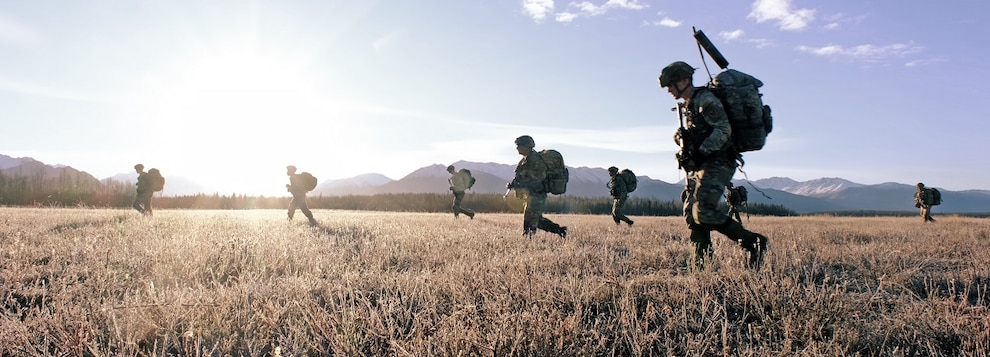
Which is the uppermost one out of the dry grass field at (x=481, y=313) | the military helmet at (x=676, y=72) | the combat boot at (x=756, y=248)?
the military helmet at (x=676, y=72)

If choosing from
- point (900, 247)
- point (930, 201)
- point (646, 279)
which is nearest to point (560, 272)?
point (646, 279)

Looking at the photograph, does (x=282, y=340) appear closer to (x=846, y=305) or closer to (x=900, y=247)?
(x=846, y=305)

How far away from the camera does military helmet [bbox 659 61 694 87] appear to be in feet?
17.3

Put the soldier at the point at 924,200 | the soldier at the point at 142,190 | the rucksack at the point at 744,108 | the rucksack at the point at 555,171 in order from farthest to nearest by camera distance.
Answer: the soldier at the point at 924,200, the soldier at the point at 142,190, the rucksack at the point at 555,171, the rucksack at the point at 744,108

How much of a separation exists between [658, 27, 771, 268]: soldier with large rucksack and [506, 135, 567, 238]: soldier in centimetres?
467

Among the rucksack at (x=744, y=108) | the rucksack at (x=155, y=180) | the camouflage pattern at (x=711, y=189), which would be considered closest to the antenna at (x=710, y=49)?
the rucksack at (x=744, y=108)

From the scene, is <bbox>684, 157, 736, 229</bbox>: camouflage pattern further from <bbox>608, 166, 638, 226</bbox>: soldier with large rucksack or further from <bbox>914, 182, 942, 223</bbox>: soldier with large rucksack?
<bbox>914, 182, 942, 223</bbox>: soldier with large rucksack

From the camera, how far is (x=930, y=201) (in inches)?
907

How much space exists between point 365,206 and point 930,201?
39180 millimetres

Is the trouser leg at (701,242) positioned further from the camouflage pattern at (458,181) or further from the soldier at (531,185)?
the camouflage pattern at (458,181)

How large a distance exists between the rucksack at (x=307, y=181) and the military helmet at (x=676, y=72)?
10.8 metres

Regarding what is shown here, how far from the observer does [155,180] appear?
16.3 metres

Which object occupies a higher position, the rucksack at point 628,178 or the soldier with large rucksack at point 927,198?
the rucksack at point 628,178

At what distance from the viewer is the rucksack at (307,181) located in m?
13.6
